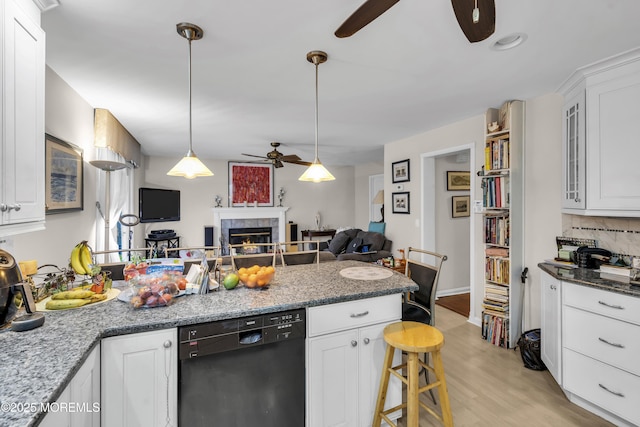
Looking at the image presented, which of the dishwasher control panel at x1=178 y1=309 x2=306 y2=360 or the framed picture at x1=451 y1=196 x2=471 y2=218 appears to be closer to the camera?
the dishwasher control panel at x1=178 y1=309 x2=306 y2=360

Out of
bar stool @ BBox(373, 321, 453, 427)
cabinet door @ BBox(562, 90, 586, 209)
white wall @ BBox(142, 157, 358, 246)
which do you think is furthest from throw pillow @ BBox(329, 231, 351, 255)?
bar stool @ BBox(373, 321, 453, 427)

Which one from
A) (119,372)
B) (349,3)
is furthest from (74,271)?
(349,3)

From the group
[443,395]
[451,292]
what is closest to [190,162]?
[443,395]

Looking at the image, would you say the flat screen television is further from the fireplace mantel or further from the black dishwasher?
the black dishwasher

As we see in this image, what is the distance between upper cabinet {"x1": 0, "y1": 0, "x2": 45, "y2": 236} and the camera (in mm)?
1219

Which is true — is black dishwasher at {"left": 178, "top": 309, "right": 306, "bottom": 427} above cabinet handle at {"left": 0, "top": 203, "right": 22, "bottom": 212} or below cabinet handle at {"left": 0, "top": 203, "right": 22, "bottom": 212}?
below

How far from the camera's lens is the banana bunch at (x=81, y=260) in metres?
1.82

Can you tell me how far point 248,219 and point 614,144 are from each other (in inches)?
243

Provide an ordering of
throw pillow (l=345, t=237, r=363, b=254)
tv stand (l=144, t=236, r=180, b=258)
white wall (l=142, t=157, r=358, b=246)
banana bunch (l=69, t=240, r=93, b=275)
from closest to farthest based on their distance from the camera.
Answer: banana bunch (l=69, t=240, r=93, b=275), throw pillow (l=345, t=237, r=363, b=254), tv stand (l=144, t=236, r=180, b=258), white wall (l=142, t=157, r=358, b=246)

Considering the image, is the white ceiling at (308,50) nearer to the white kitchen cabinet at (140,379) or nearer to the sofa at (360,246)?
the white kitchen cabinet at (140,379)

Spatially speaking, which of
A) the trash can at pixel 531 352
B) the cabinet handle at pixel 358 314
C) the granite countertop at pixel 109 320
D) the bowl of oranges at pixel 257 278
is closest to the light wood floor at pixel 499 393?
the trash can at pixel 531 352

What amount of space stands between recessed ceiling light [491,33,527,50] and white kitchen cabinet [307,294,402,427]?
5.69 feet

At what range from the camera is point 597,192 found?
7.28ft

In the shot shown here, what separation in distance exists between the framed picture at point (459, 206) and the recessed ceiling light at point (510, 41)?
117 inches
